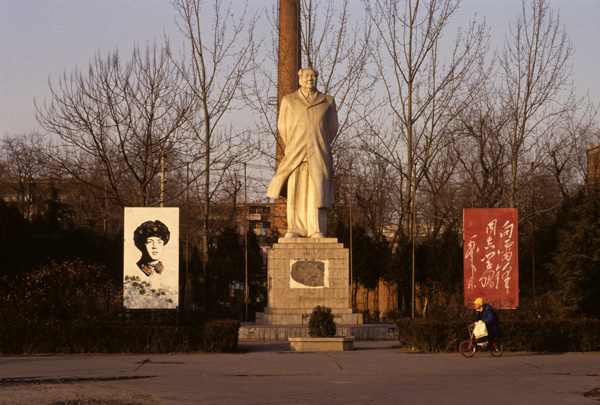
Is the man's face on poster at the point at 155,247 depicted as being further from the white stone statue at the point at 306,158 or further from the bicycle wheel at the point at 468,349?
the bicycle wheel at the point at 468,349

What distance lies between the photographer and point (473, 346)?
14.1 meters

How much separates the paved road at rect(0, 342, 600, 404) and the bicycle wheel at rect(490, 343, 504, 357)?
18 centimetres

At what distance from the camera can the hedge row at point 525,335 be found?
15.2 meters

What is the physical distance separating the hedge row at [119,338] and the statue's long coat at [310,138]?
16.8 feet

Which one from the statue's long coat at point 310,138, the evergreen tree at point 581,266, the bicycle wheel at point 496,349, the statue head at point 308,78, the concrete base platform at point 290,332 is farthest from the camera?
the statue head at point 308,78

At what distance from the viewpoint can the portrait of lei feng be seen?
51.2ft

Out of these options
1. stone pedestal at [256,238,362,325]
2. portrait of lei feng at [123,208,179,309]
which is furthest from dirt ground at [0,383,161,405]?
stone pedestal at [256,238,362,325]

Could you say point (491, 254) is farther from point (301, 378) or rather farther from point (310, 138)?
point (301, 378)

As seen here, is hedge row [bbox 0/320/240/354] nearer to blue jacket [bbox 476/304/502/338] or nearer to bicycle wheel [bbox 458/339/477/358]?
bicycle wheel [bbox 458/339/477/358]

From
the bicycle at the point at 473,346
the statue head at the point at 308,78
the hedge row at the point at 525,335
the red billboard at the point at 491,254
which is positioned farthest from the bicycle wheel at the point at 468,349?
the statue head at the point at 308,78

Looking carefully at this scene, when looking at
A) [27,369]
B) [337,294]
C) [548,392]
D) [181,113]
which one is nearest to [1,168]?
[181,113]

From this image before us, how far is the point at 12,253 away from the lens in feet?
72.3

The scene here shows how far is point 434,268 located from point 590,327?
10988 mm

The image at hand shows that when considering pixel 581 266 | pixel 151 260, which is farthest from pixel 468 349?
pixel 151 260
